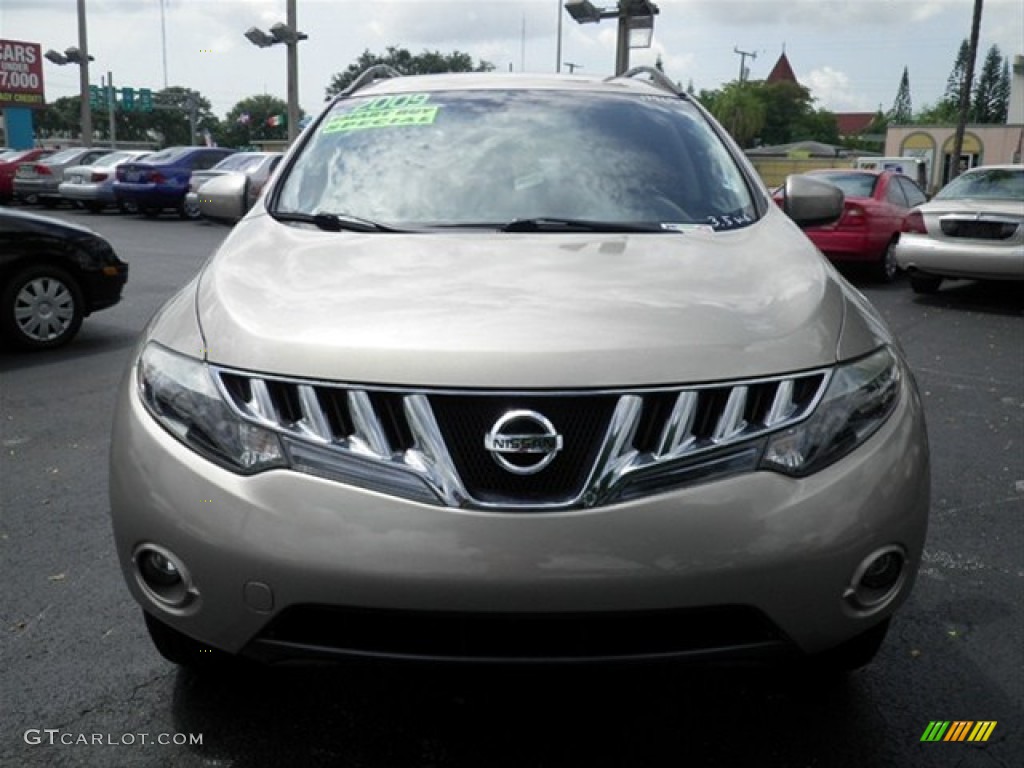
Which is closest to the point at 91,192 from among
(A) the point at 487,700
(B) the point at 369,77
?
(B) the point at 369,77

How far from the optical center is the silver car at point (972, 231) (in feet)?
31.4

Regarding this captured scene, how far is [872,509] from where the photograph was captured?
2.07 metres

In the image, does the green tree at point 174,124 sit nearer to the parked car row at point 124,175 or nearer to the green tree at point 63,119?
the green tree at point 63,119

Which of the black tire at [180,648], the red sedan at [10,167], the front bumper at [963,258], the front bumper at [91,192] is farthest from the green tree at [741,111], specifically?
the black tire at [180,648]

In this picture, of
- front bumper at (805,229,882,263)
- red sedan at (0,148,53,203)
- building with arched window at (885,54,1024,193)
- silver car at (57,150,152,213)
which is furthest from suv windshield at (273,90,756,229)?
building with arched window at (885,54,1024,193)

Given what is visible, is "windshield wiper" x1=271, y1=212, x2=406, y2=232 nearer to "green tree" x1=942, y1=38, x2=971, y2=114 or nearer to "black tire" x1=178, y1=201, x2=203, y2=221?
"black tire" x1=178, y1=201, x2=203, y2=221

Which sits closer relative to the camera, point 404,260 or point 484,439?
point 484,439

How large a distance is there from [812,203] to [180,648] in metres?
2.62

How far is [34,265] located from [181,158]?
50.6 feet

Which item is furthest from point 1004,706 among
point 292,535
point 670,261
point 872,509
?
point 292,535

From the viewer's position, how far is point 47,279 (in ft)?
23.7

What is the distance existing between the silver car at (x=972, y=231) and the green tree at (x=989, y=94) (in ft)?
324

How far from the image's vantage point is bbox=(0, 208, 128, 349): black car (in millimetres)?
7031

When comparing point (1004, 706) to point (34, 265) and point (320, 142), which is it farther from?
point (34, 265)
